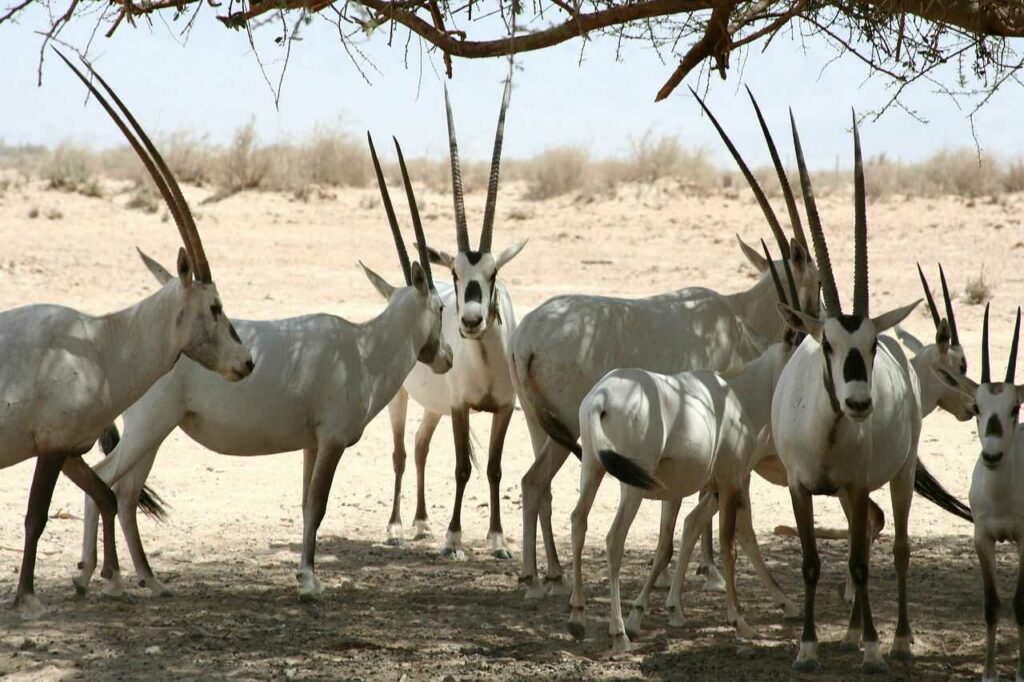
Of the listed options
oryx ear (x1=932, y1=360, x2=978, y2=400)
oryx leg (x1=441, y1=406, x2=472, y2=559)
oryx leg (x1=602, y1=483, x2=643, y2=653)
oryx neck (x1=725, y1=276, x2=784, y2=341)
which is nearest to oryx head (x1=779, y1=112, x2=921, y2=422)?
oryx ear (x1=932, y1=360, x2=978, y2=400)

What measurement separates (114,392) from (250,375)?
0.78m

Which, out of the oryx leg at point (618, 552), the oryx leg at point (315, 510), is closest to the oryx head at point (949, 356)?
the oryx leg at point (618, 552)

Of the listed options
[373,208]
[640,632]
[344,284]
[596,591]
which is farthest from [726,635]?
[373,208]

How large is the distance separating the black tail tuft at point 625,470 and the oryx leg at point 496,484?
2835 mm

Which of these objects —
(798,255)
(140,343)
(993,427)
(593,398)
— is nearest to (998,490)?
(993,427)

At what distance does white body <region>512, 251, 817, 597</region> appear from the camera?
792 centimetres

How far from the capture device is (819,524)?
31.9 feet

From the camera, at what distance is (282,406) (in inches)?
297

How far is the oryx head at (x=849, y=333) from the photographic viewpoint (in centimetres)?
584

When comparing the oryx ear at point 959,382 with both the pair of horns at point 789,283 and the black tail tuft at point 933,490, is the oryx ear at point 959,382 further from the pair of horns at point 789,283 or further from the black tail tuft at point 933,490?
the black tail tuft at point 933,490

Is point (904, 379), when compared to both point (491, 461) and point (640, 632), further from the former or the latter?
point (491, 461)

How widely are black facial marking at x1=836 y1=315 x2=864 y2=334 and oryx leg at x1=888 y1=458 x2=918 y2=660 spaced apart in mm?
1019

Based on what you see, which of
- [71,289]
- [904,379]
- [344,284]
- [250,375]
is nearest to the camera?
[904,379]

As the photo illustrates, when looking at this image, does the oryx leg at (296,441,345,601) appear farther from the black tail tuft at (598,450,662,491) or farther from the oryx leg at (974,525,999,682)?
the oryx leg at (974,525,999,682)
